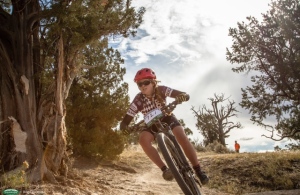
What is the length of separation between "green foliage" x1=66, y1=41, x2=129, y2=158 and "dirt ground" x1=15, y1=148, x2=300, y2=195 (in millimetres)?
755

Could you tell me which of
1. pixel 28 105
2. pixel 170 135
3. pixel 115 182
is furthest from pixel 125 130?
pixel 115 182

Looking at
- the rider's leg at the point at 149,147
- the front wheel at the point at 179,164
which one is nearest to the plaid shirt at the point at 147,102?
the rider's leg at the point at 149,147

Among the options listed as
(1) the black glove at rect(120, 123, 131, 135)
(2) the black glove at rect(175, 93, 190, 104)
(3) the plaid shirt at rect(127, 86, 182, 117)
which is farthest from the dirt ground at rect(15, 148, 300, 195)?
(2) the black glove at rect(175, 93, 190, 104)

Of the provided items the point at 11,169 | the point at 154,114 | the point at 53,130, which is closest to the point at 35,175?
the point at 11,169

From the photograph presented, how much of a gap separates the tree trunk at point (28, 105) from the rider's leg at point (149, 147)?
3.41 metres

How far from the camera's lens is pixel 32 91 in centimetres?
733

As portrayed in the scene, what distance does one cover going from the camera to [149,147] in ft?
14.2

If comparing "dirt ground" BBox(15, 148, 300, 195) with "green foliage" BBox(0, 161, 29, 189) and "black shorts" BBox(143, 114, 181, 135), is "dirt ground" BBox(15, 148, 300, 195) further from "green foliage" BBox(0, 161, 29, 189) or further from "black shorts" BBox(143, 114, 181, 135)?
"black shorts" BBox(143, 114, 181, 135)

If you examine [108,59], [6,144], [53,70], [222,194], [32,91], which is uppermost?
[108,59]

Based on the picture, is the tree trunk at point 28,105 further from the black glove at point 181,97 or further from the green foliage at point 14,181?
the black glove at point 181,97

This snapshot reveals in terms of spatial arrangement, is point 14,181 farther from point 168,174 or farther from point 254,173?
point 254,173

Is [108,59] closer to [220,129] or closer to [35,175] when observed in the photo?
[35,175]

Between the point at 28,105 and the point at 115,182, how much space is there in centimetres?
381

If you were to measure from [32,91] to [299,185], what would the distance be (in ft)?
26.0
